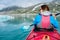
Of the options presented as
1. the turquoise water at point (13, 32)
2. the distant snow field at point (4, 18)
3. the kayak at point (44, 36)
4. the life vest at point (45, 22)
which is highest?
the life vest at point (45, 22)

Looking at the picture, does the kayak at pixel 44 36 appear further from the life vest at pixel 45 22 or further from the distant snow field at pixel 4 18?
the distant snow field at pixel 4 18

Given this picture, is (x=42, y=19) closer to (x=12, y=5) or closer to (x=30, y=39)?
(x=30, y=39)

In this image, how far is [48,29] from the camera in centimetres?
243

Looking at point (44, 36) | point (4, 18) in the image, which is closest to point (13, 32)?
point (4, 18)

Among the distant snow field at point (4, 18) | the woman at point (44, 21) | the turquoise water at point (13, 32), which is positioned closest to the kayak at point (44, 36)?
the woman at point (44, 21)

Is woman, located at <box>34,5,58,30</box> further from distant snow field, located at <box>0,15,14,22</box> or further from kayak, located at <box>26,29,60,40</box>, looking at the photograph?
distant snow field, located at <box>0,15,14,22</box>

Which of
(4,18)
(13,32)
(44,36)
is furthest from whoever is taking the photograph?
(4,18)

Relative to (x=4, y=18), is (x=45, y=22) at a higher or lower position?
higher

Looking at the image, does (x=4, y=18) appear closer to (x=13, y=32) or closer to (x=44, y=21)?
(x=13, y=32)

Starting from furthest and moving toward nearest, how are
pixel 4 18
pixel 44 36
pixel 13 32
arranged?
pixel 4 18 < pixel 13 32 < pixel 44 36

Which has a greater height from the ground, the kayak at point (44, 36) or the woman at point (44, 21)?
the woman at point (44, 21)

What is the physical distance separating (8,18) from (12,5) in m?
0.92

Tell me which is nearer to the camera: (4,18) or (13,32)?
(13,32)

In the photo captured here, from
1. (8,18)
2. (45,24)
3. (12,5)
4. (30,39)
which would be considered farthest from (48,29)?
(12,5)
